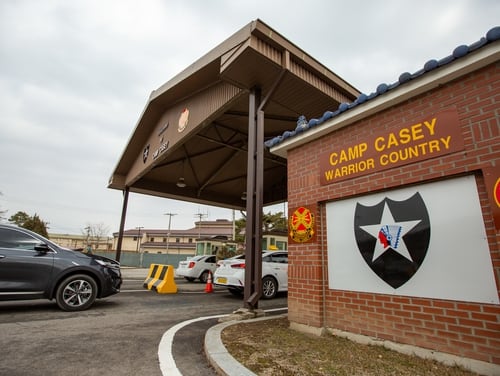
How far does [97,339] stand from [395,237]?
13.6ft

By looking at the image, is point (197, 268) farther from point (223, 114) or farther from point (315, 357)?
point (315, 357)

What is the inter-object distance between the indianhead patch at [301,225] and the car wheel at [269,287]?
4.20m

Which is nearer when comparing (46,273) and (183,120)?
(46,273)

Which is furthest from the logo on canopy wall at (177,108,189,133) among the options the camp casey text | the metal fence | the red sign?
the metal fence

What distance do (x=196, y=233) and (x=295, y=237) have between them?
5539cm

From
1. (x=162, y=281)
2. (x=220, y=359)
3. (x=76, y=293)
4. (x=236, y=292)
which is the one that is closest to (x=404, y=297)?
(x=220, y=359)

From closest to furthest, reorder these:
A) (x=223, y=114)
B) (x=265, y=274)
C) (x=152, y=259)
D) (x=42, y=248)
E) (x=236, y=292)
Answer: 1. (x=42, y=248)
2. (x=265, y=274)
3. (x=223, y=114)
4. (x=236, y=292)
5. (x=152, y=259)

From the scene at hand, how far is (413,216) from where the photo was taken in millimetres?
3254

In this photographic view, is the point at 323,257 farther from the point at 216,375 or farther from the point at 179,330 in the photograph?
the point at 179,330

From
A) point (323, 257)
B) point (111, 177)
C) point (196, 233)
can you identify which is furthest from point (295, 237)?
point (196, 233)

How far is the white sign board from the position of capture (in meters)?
2.76

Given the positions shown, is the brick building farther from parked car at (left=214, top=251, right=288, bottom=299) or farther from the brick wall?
parked car at (left=214, top=251, right=288, bottom=299)

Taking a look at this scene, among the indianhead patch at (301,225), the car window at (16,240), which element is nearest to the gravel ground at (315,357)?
the indianhead patch at (301,225)

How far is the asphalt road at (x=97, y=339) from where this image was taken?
2885 millimetres
